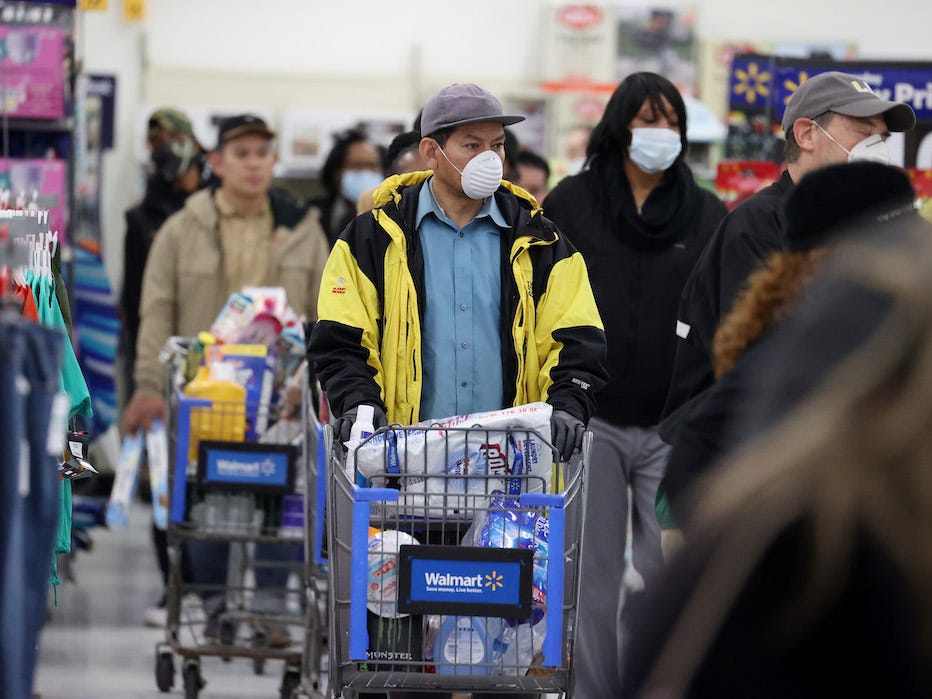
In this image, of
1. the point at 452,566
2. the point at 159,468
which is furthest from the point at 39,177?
the point at 452,566

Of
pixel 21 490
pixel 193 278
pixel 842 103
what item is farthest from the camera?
pixel 193 278

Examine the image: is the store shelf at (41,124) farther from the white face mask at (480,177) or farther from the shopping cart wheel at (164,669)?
the white face mask at (480,177)

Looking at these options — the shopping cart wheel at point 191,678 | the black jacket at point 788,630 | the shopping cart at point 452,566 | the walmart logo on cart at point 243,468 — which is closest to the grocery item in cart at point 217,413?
the walmart logo on cart at point 243,468

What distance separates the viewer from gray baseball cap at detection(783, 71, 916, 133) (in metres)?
3.77

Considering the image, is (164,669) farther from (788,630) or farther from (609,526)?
(788,630)

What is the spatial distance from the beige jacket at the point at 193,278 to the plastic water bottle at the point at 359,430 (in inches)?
108

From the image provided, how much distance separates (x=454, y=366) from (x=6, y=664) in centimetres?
143

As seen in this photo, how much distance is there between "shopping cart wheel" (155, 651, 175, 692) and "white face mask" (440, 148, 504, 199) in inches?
88.1

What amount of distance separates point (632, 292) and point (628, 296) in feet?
0.05

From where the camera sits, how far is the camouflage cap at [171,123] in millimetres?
8352

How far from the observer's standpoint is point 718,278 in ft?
12.1

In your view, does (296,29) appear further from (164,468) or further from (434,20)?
(164,468)

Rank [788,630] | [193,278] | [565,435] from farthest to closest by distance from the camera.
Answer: [193,278]
[565,435]
[788,630]

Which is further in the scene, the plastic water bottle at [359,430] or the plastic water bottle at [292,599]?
the plastic water bottle at [292,599]
